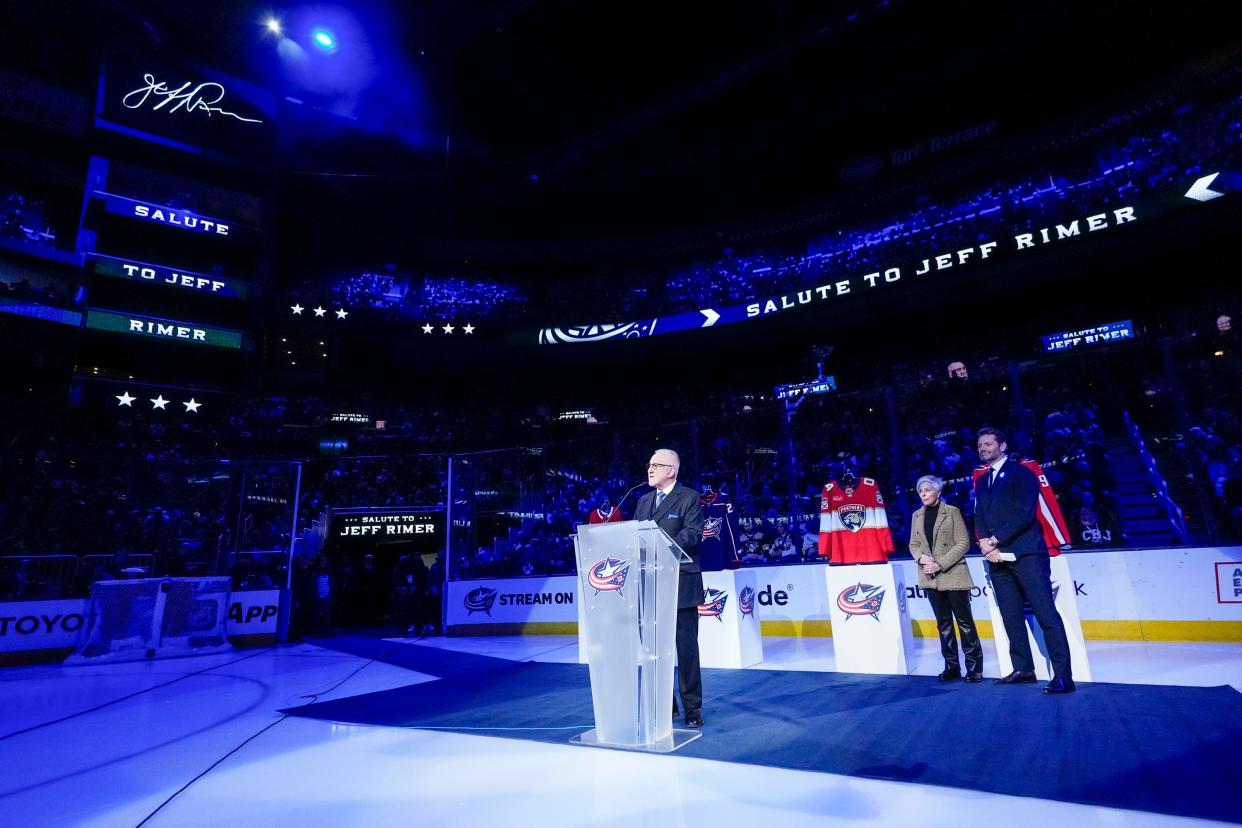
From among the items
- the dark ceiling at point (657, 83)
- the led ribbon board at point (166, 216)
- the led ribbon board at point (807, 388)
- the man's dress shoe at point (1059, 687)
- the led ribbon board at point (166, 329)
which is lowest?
the man's dress shoe at point (1059, 687)

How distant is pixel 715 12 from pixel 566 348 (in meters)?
10.4

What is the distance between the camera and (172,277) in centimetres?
1773

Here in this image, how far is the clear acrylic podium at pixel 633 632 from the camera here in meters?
3.26

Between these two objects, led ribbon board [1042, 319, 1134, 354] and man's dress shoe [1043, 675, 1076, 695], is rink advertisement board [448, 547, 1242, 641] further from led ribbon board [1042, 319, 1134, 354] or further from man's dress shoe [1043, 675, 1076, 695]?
led ribbon board [1042, 319, 1134, 354]

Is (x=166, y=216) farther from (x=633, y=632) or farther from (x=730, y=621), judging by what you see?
(x=633, y=632)

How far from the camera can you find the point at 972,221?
16.3m

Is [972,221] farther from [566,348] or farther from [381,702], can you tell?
[381,702]

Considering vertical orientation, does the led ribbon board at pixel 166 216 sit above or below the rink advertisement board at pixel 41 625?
above

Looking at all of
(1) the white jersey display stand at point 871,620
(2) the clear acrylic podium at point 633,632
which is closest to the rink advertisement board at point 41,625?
(2) the clear acrylic podium at point 633,632

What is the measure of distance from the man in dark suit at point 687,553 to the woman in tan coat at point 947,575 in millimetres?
2449

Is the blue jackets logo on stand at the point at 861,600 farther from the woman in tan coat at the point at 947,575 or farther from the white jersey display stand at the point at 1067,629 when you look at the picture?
the white jersey display stand at the point at 1067,629

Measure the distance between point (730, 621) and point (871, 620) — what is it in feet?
4.75

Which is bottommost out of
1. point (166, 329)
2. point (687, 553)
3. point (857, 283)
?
point (687, 553)

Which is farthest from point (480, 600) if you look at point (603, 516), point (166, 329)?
point (166, 329)
